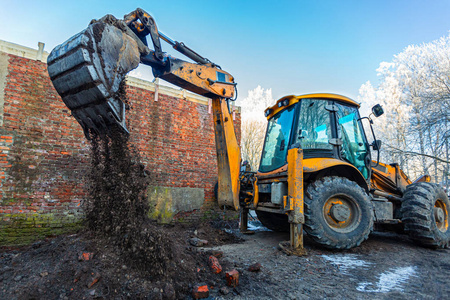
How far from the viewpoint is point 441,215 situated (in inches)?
200

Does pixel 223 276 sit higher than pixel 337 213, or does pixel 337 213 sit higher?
pixel 337 213

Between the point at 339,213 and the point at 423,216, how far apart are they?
5.88 feet

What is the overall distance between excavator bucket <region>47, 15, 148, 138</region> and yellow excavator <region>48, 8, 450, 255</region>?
13 mm

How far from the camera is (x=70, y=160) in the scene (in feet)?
18.1

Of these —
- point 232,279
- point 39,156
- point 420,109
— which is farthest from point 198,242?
point 420,109

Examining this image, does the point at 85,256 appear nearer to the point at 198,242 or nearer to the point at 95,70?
the point at 95,70

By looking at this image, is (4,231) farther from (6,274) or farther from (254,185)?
(254,185)

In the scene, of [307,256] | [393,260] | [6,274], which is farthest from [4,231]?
[393,260]

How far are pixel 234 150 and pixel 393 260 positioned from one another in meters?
2.98

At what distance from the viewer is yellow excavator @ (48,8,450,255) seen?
119 inches

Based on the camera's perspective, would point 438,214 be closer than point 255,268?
No

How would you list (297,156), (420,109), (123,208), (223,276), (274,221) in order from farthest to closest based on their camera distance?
1. (420,109)
2. (274,221)
3. (297,156)
4. (123,208)
5. (223,276)

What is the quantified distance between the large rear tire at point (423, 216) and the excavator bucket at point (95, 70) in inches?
199

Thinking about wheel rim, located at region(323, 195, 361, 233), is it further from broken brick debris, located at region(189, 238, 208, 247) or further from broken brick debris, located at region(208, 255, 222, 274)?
broken brick debris, located at region(189, 238, 208, 247)
